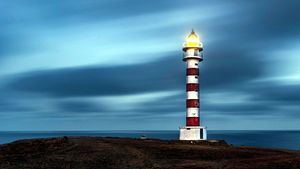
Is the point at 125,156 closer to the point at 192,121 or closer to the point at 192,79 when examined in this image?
the point at 192,121

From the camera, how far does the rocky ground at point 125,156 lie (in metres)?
28.3

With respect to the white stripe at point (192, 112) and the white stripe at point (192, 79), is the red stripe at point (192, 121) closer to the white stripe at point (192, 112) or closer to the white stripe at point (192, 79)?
the white stripe at point (192, 112)

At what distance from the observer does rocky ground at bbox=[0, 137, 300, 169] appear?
28.3 metres

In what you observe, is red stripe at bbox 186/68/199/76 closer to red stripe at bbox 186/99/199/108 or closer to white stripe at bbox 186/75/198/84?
white stripe at bbox 186/75/198/84

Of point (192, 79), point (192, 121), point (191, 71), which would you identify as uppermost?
point (191, 71)

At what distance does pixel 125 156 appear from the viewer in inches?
1236

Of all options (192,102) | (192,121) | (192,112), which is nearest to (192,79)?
(192,102)

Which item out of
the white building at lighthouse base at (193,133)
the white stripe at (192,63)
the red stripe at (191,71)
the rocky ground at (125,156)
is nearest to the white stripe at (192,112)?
the white building at lighthouse base at (193,133)

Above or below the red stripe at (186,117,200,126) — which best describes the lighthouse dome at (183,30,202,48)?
above

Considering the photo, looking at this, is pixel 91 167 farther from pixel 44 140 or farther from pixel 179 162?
pixel 44 140

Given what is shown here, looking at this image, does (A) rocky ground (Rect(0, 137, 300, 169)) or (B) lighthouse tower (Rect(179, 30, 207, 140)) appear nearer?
(A) rocky ground (Rect(0, 137, 300, 169))

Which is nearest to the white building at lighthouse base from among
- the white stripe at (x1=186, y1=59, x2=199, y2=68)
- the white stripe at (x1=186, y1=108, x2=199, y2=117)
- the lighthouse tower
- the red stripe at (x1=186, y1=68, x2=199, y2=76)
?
the lighthouse tower

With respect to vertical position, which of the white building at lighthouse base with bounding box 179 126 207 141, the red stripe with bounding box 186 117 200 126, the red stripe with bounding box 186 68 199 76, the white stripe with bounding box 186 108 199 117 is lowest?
the white building at lighthouse base with bounding box 179 126 207 141

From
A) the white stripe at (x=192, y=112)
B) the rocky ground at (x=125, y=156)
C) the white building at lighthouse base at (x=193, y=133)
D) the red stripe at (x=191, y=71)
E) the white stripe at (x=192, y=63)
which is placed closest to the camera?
the rocky ground at (x=125, y=156)
